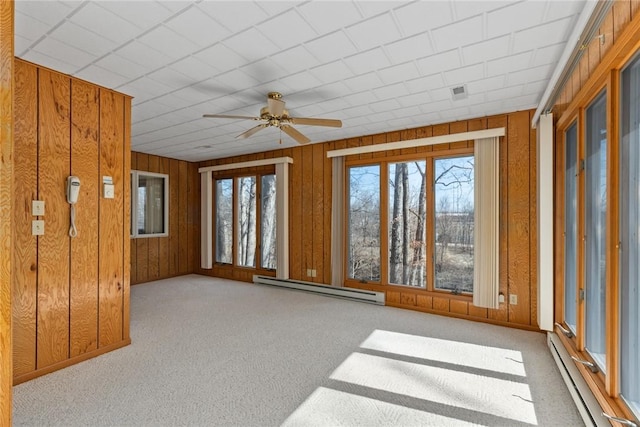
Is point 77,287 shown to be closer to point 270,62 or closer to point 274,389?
point 274,389

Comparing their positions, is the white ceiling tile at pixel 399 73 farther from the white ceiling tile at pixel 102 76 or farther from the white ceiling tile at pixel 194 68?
the white ceiling tile at pixel 102 76

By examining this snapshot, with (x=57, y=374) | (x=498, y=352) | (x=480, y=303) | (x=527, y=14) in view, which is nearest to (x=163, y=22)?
(x=527, y=14)

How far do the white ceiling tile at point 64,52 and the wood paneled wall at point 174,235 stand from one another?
366 centimetres

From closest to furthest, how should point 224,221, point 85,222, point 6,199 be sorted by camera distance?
point 6,199 < point 85,222 < point 224,221

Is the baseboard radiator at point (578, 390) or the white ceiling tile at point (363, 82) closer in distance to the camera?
the baseboard radiator at point (578, 390)

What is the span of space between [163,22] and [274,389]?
2.55 m

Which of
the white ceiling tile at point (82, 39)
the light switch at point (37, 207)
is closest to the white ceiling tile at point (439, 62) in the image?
the white ceiling tile at point (82, 39)

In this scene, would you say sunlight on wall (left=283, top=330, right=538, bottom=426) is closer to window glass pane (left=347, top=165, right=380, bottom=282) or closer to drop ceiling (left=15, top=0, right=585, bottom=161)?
window glass pane (left=347, top=165, right=380, bottom=282)

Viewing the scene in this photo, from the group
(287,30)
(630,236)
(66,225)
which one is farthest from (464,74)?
(66,225)

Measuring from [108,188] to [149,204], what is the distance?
3.53 m

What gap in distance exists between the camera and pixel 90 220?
2.80 metres

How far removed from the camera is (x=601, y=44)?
1855mm

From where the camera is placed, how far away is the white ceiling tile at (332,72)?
99.5 inches

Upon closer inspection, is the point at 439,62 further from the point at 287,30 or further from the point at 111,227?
the point at 111,227
